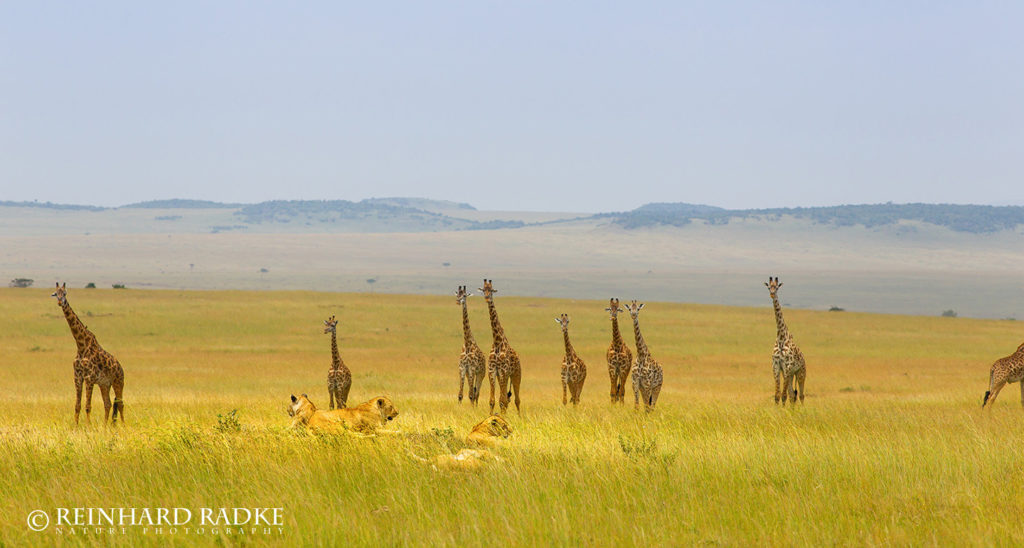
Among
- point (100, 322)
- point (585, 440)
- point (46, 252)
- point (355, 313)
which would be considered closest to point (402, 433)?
point (585, 440)

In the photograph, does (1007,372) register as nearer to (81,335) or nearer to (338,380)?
(338,380)

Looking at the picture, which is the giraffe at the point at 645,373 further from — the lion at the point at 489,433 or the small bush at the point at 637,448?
the small bush at the point at 637,448

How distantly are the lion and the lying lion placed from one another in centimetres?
126

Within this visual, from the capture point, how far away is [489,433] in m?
11.4

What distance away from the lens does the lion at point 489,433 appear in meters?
10.8

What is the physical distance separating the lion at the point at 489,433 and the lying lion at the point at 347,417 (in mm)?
1262

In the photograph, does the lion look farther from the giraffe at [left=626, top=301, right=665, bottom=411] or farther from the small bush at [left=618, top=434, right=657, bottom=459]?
the giraffe at [left=626, top=301, right=665, bottom=411]

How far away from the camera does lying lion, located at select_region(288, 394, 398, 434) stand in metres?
11.6

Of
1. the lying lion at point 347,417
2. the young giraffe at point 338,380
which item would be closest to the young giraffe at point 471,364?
the young giraffe at point 338,380

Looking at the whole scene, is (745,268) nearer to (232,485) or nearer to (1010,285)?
(1010,285)

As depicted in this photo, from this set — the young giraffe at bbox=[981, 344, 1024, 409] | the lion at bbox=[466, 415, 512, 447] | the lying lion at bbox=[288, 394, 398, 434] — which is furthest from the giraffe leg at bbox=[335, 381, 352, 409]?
the young giraffe at bbox=[981, 344, 1024, 409]

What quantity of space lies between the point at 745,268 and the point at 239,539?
194767mm

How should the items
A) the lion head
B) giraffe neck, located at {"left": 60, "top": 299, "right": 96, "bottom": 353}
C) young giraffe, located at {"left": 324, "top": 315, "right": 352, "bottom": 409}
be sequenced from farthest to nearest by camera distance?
young giraffe, located at {"left": 324, "top": 315, "right": 352, "bottom": 409} → giraffe neck, located at {"left": 60, "top": 299, "right": 96, "bottom": 353} → the lion head

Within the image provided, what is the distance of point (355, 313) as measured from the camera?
54562 millimetres
